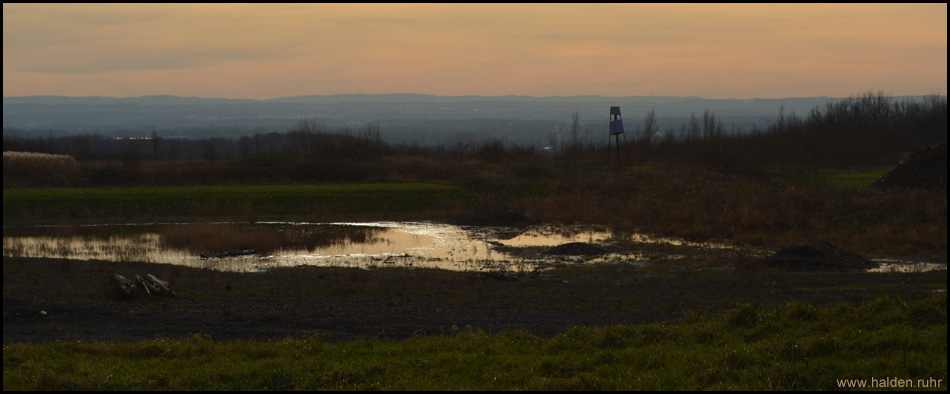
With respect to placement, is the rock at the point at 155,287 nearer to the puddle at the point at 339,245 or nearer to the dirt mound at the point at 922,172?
the puddle at the point at 339,245

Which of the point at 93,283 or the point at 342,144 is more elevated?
the point at 342,144

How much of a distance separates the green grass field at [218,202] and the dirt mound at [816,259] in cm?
2186

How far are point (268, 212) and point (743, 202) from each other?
23.5 metres

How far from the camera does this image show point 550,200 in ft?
142

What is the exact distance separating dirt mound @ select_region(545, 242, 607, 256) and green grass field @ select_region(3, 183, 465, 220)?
15575 mm

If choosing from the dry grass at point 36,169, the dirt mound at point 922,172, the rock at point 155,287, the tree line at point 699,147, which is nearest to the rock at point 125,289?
the rock at point 155,287

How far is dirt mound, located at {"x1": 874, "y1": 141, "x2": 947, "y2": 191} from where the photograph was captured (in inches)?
1551

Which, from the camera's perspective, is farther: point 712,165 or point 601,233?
point 712,165

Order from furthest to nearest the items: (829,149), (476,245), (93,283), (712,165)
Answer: (829,149) → (712,165) → (476,245) → (93,283)

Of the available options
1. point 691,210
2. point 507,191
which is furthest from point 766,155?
point 691,210

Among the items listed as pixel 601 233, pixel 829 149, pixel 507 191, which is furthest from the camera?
pixel 829 149

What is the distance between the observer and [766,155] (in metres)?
78.8

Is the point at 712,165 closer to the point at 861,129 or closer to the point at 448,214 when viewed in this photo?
the point at 448,214

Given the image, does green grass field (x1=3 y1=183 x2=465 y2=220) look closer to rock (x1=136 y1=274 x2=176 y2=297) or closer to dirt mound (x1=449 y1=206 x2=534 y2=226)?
dirt mound (x1=449 y1=206 x2=534 y2=226)
